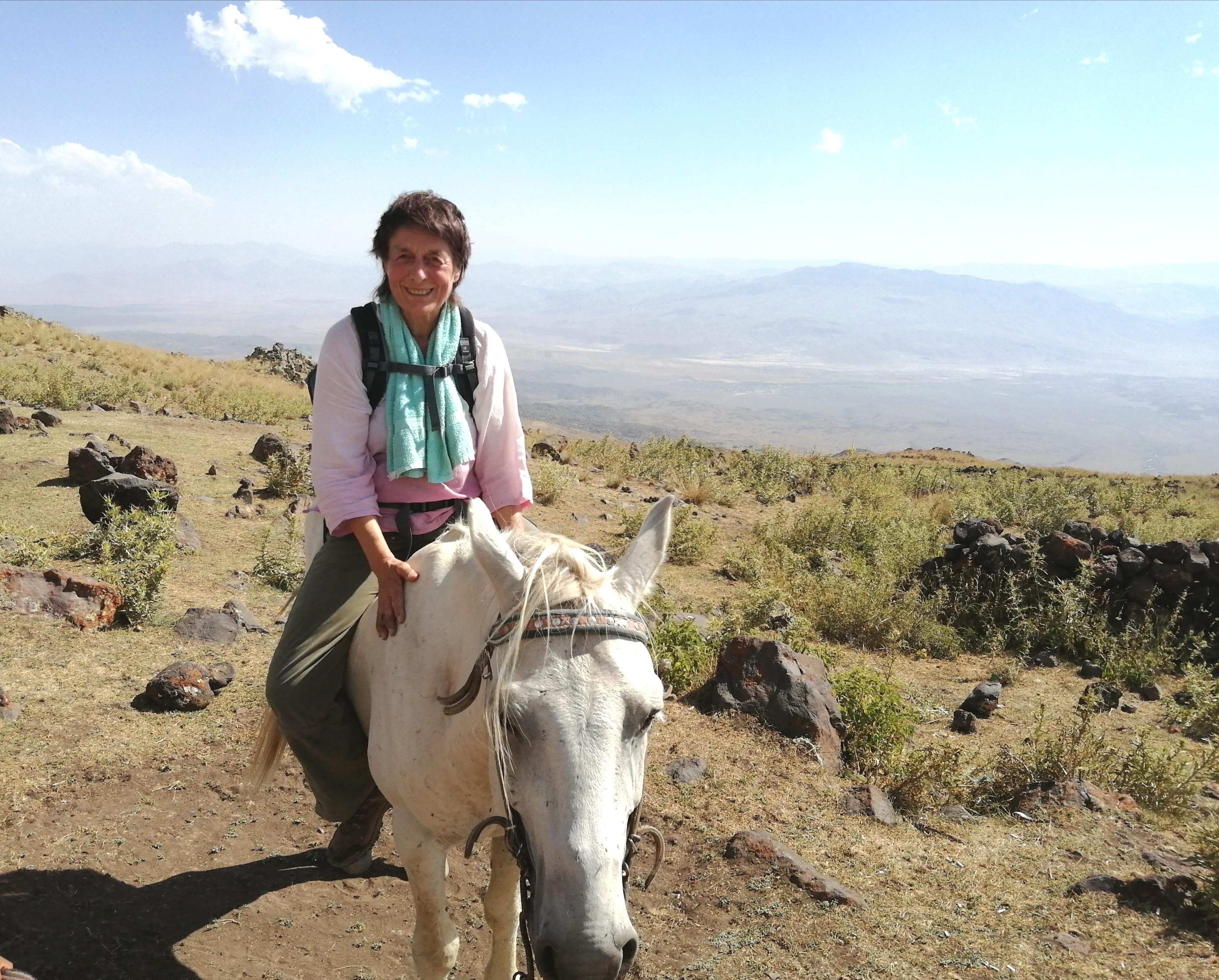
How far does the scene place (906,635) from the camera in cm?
807

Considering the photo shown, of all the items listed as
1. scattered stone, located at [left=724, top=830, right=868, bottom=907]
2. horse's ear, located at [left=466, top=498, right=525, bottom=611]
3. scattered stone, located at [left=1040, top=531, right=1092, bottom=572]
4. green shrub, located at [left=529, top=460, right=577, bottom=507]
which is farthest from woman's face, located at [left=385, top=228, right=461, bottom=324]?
scattered stone, located at [left=1040, top=531, right=1092, bottom=572]

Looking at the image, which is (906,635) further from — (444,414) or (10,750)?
(10,750)

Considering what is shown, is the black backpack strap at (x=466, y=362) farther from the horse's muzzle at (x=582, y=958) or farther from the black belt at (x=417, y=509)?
the horse's muzzle at (x=582, y=958)

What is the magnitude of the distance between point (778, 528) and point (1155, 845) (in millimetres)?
7543

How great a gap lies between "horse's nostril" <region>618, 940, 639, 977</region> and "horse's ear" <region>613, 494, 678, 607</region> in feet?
2.54

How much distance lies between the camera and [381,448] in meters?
2.68

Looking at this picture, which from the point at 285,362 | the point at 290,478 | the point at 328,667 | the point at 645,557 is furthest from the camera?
the point at 285,362

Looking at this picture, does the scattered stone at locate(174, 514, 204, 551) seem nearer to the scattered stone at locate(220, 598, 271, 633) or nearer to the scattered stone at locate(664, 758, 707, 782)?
the scattered stone at locate(220, 598, 271, 633)

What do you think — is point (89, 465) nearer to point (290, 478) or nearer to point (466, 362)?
point (290, 478)

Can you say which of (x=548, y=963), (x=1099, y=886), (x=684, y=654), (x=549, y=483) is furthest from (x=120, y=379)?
(x=1099, y=886)

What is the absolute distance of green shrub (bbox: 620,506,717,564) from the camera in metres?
10.0

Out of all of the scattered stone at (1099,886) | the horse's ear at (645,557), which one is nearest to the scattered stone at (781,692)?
the scattered stone at (1099,886)

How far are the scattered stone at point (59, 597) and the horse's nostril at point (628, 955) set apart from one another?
5369mm

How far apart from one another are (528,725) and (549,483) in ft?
32.2
